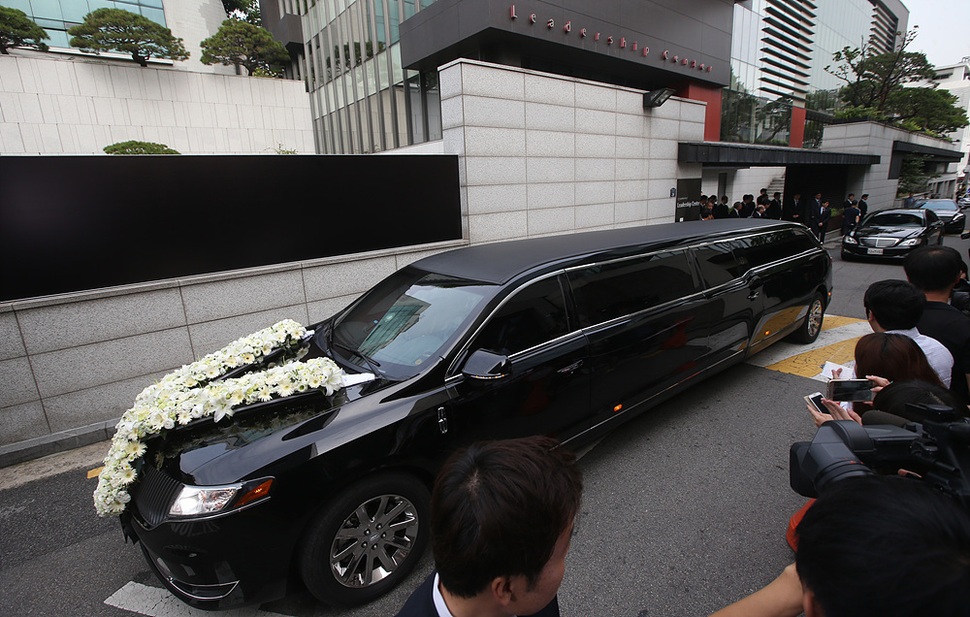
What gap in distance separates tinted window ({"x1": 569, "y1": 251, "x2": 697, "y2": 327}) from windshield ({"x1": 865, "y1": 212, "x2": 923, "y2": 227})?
13.1 meters

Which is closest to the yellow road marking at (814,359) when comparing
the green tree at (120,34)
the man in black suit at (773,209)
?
the man in black suit at (773,209)

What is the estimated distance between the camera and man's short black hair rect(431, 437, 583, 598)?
3.06 ft

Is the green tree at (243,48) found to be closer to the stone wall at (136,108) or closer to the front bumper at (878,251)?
the stone wall at (136,108)

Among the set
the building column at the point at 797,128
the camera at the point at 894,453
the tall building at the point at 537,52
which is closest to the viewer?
the camera at the point at 894,453

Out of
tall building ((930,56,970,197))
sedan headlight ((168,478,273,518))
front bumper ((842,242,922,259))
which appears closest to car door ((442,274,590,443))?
sedan headlight ((168,478,273,518))

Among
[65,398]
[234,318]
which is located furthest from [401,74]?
[65,398]

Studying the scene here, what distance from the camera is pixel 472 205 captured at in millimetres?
7883

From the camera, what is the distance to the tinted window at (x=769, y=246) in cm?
488

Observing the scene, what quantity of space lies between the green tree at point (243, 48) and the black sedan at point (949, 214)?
27131mm

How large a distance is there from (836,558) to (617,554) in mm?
2198

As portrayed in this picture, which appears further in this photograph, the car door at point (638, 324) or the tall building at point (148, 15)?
the tall building at point (148, 15)

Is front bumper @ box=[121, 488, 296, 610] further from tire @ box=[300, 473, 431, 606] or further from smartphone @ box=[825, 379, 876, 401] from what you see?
smartphone @ box=[825, 379, 876, 401]

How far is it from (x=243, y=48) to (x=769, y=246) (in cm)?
2401

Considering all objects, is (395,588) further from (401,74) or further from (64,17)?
(64,17)
